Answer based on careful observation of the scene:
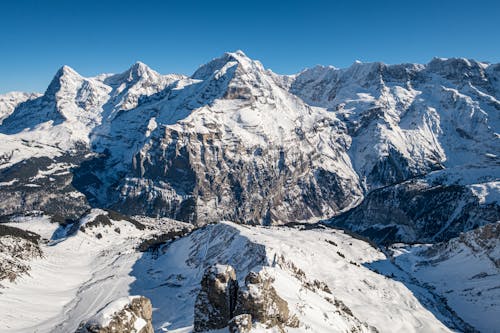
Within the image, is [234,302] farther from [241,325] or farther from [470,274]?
[470,274]

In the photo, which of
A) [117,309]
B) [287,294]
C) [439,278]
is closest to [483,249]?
[439,278]

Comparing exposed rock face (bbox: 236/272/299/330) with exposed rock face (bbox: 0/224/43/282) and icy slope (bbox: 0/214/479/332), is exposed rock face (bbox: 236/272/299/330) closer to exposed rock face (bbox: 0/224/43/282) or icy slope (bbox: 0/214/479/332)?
icy slope (bbox: 0/214/479/332)

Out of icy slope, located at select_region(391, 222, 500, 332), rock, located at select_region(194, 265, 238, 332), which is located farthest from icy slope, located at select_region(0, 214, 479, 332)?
icy slope, located at select_region(391, 222, 500, 332)

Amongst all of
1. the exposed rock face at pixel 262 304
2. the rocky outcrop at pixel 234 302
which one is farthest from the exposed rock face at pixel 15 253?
the exposed rock face at pixel 262 304

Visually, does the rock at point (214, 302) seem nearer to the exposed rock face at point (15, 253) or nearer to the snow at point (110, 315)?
the snow at point (110, 315)

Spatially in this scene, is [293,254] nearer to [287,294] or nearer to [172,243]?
[287,294]

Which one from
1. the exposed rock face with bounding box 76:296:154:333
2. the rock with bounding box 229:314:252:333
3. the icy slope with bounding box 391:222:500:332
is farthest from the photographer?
the icy slope with bounding box 391:222:500:332

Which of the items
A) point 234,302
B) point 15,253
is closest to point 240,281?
point 234,302

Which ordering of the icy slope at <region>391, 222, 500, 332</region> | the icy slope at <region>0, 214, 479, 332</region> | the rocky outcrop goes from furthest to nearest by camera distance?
the icy slope at <region>391, 222, 500, 332</region>, the icy slope at <region>0, 214, 479, 332</region>, the rocky outcrop
